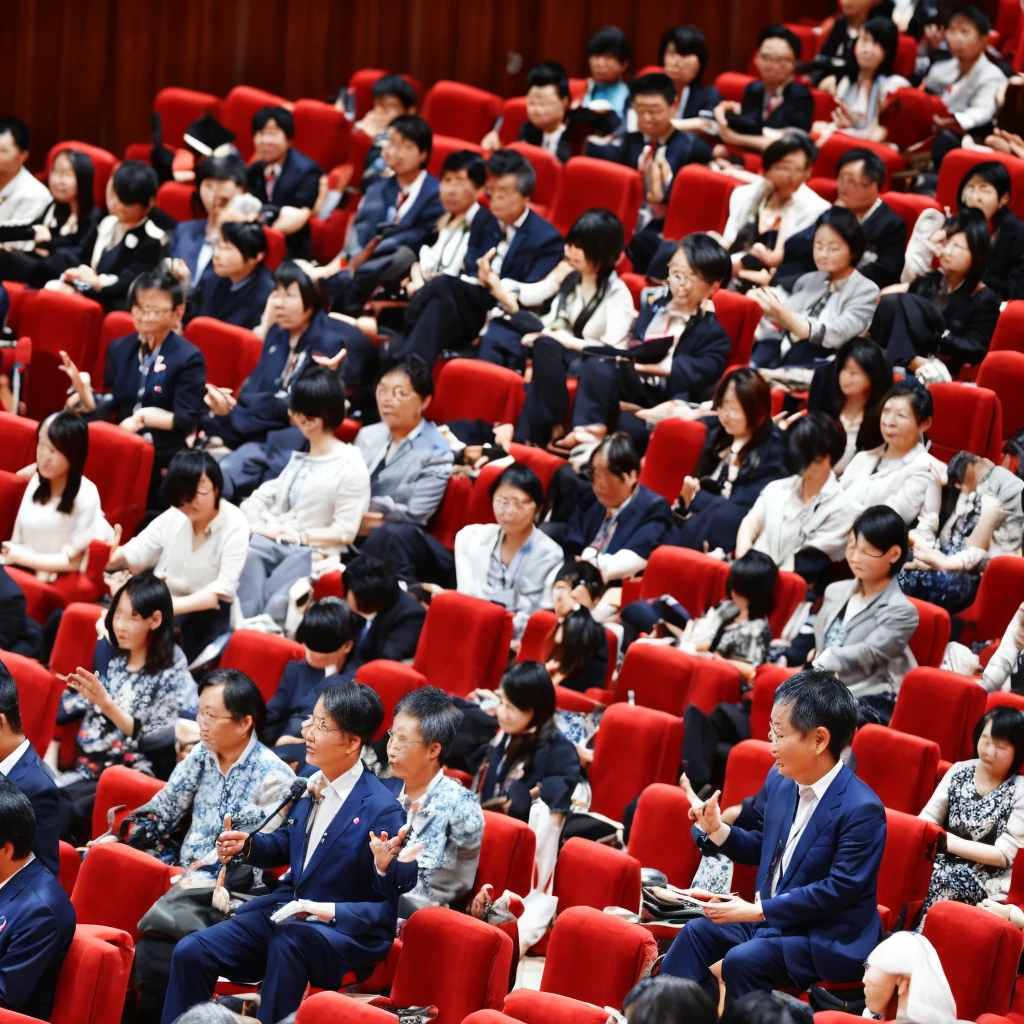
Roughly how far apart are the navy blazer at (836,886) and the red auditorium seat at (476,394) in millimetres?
1530

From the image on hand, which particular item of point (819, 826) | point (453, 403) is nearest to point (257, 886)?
point (819, 826)

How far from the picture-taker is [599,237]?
3486 mm

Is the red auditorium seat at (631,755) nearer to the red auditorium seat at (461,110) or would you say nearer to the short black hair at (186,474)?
the short black hair at (186,474)

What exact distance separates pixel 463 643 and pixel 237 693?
555mm

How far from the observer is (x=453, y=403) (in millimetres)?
3445

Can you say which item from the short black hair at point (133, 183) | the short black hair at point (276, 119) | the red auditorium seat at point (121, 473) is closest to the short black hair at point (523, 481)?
the red auditorium seat at point (121, 473)

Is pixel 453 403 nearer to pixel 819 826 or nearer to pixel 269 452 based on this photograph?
pixel 269 452

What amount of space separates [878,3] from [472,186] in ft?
4.35

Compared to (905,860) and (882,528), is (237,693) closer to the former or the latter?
(905,860)

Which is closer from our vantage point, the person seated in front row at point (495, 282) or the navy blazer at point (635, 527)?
the navy blazer at point (635, 527)

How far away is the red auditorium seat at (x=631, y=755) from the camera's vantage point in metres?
2.50

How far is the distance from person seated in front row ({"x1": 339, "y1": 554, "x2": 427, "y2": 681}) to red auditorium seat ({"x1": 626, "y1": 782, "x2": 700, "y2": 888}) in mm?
625

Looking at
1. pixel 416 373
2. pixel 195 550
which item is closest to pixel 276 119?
pixel 416 373

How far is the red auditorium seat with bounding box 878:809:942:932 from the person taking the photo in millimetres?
2213
